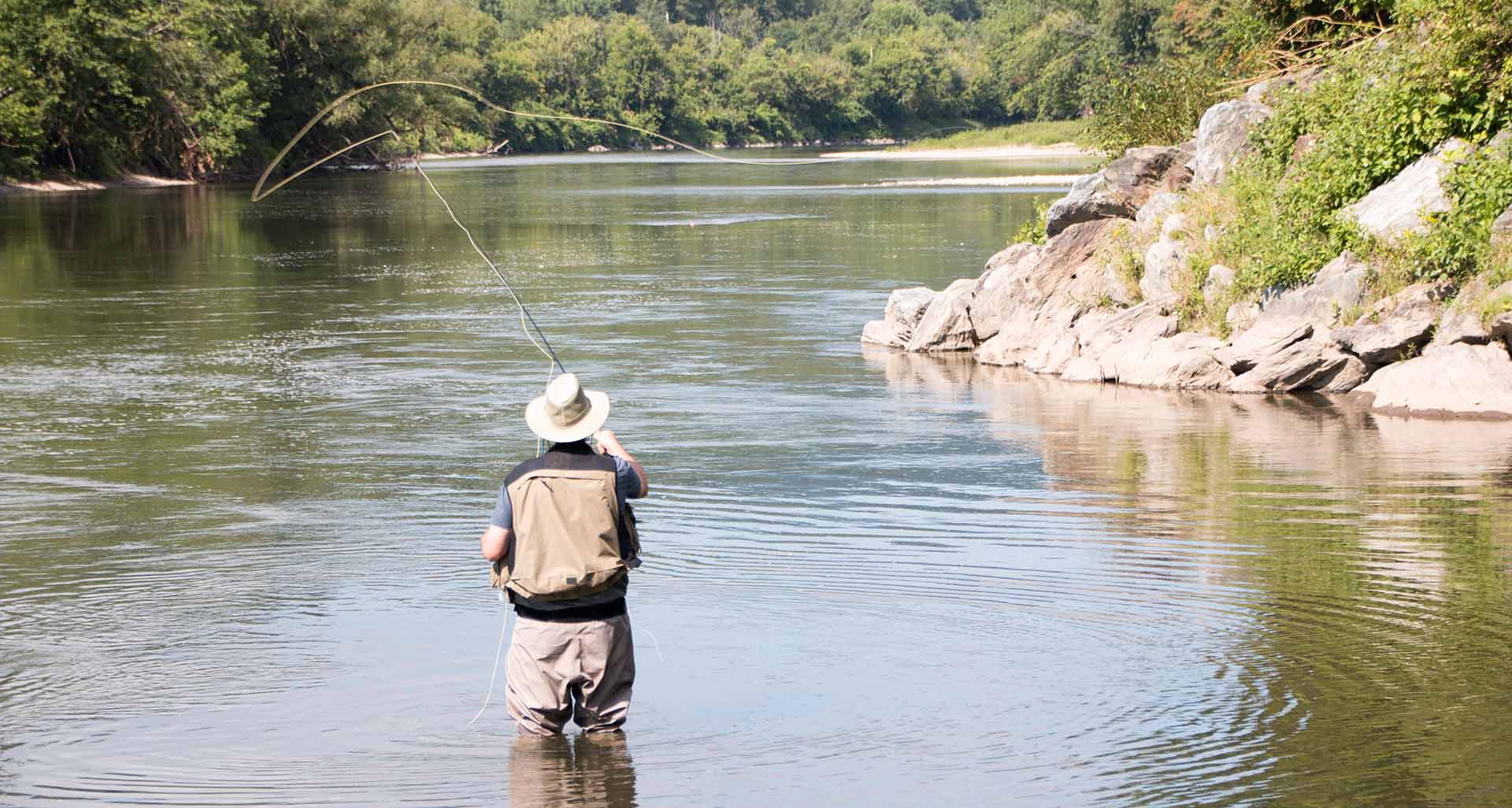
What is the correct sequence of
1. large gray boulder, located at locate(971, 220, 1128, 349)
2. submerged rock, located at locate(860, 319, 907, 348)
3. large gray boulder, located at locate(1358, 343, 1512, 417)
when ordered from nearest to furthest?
large gray boulder, located at locate(1358, 343, 1512, 417), large gray boulder, located at locate(971, 220, 1128, 349), submerged rock, located at locate(860, 319, 907, 348)

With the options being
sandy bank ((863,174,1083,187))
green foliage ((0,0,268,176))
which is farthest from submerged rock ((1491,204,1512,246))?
green foliage ((0,0,268,176))

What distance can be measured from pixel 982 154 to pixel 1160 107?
6972 centimetres

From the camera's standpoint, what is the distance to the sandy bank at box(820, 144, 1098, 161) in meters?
89.6

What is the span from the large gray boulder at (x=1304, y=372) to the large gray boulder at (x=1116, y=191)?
15.0ft

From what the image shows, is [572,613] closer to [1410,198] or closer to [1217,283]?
[1217,283]

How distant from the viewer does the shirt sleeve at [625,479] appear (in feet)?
20.1

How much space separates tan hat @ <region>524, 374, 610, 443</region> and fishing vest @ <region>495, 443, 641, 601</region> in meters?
0.10

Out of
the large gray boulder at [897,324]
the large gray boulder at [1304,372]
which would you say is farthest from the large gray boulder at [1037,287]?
the large gray boulder at [1304,372]

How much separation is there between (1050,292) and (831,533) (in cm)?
1051

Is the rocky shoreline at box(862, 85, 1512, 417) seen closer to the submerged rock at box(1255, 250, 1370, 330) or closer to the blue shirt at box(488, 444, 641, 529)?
the submerged rock at box(1255, 250, 1370, 330)

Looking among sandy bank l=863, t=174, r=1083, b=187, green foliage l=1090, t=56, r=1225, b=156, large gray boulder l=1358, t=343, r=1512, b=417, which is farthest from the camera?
sandy bank l=863, t=174, r=1083, b=187

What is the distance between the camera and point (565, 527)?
6031 millimetres

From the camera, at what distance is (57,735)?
6.70 meters

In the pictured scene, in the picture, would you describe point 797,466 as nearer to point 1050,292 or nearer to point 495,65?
point 1050,292
